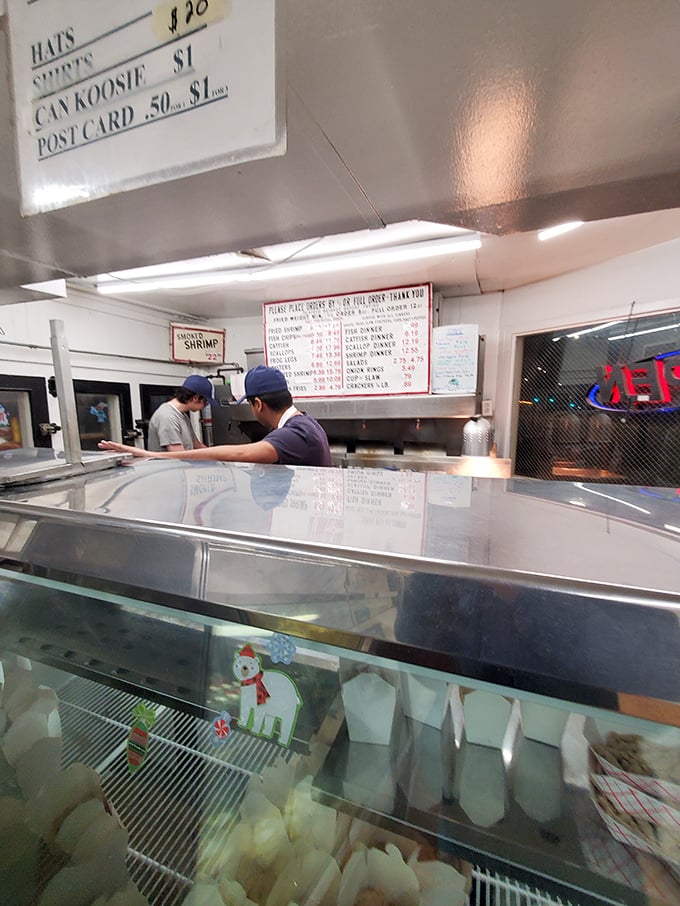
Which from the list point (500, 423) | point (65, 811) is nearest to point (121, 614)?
point (65, 811)

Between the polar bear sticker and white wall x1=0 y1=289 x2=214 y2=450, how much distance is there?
Answer: 9.51 ft

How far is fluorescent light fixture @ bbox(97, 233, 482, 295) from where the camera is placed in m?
2.69

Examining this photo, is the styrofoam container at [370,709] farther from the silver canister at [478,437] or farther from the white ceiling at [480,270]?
the silver canister at [478,437]

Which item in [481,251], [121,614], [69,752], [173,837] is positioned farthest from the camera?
[481,251]

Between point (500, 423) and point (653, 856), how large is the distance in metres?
3.67

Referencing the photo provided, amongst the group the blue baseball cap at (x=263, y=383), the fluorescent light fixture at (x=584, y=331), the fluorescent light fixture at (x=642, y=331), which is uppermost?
the fluorescent light fixture at (x=584, y=331)

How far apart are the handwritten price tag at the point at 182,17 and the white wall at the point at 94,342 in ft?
9.21

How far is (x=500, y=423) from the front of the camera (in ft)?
12.6

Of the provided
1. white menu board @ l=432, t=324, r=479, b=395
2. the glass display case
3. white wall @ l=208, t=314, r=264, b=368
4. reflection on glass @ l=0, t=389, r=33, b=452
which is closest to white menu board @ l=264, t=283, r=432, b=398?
white menu board @ l=432, t=324, r=479, b=395

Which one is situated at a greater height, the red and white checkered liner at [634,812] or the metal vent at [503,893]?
the red and white checkered liner at [634,812]

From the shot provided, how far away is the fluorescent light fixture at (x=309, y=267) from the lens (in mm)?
2689

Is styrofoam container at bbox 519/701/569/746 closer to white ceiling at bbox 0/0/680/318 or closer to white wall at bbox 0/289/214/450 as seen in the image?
white ceiling at bbox 0/0/680/318

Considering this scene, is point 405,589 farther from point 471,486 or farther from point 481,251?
point 481,251

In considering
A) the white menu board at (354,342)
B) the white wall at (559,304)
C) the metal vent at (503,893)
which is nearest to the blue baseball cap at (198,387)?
the white menu board at (354,342)
